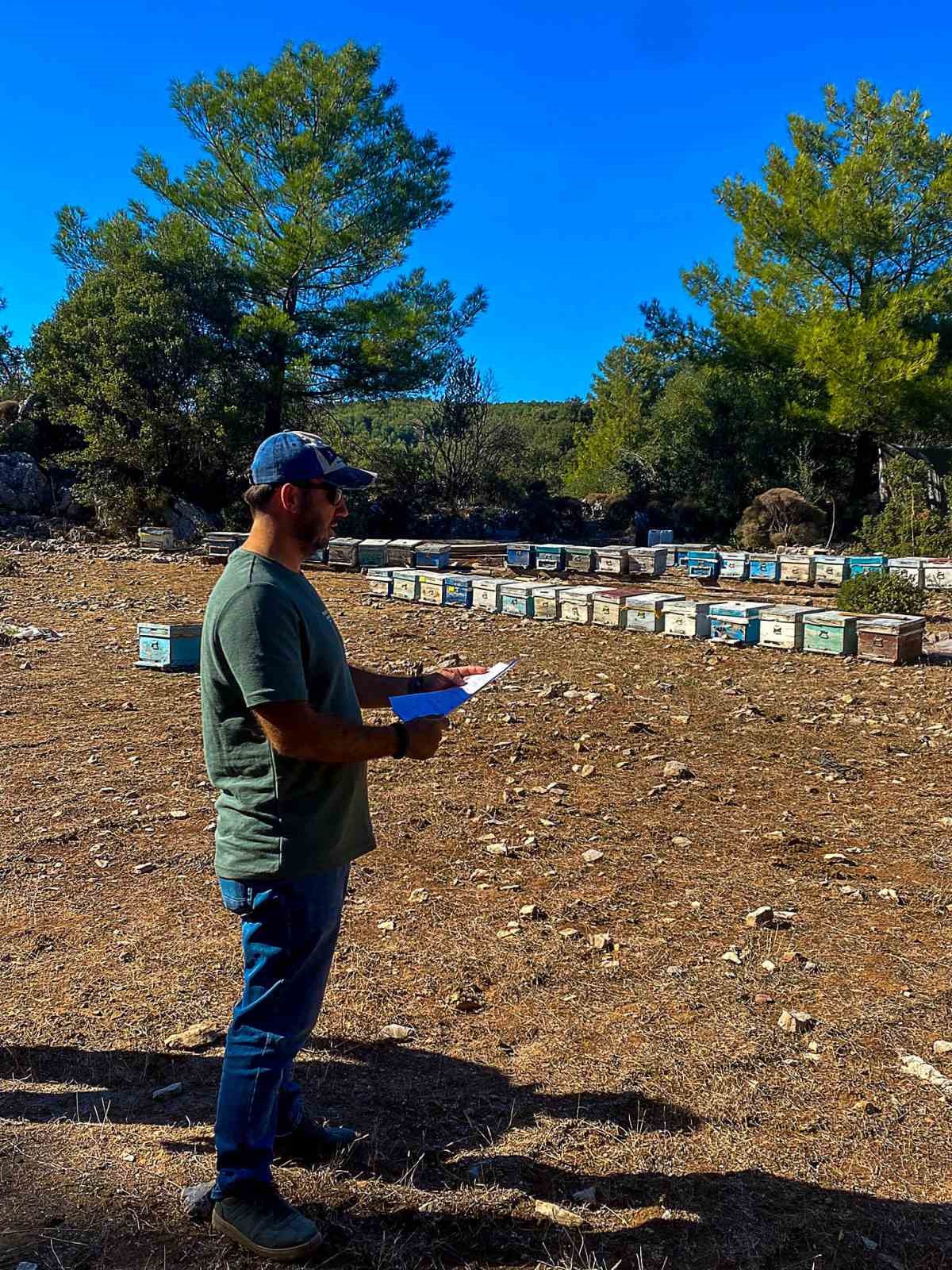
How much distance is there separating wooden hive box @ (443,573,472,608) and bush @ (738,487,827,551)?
12252mm

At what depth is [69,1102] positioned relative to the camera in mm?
2943

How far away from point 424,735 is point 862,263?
29.2 meters

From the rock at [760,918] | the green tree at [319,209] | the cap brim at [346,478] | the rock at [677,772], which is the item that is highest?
the green tree at [319,209]

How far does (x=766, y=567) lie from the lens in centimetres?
1658

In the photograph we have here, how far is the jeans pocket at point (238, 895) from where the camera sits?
7.34 ft

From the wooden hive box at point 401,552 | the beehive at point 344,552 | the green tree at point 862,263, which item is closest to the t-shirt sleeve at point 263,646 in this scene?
the wooden hive box at point 401,552

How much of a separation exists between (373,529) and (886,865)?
19.5 metres

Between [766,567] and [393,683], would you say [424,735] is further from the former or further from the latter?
[766,567]

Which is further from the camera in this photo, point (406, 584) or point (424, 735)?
point (406, 584)

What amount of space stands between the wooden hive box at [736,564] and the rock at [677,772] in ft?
36.3

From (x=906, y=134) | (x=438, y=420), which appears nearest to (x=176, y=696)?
(x=438, y=420)

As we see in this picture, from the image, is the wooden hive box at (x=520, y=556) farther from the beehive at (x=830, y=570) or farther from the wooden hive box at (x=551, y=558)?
the beehive at (x=830, y=570)

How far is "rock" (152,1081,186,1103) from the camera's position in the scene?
2999 millimetres

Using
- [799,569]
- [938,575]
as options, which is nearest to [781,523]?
[799,569]
